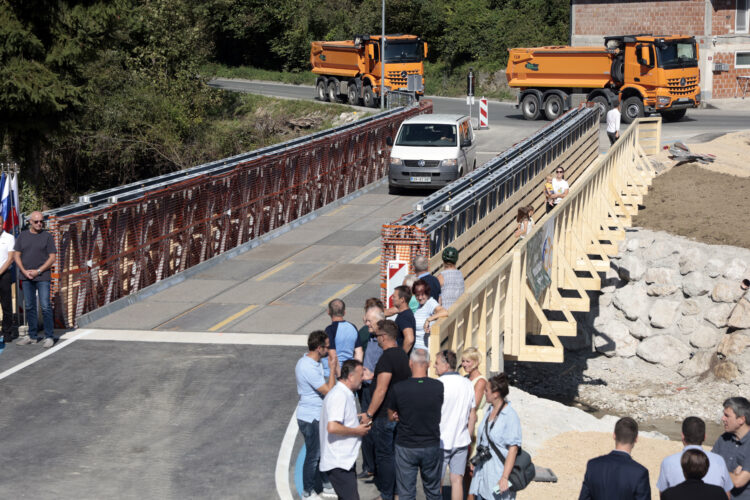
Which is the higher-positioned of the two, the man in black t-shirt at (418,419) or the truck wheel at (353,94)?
the truck wheel at (353,94)

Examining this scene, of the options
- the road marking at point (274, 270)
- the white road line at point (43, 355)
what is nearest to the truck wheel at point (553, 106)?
the road marking at point (274, 270)

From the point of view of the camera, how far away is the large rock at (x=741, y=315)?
72.9 ft

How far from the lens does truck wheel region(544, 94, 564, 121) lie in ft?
139

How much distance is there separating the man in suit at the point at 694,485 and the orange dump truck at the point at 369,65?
38530mm

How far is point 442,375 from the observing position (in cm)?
870

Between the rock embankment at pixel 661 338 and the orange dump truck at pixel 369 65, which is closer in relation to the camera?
the rock embankment at pixel 661 338

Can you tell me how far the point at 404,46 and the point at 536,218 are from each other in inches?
1012

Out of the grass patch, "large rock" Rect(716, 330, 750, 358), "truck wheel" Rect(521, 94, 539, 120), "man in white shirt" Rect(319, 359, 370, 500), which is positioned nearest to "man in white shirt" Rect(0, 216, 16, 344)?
"man in white shirt" Rect(319, 359, 370, 500)

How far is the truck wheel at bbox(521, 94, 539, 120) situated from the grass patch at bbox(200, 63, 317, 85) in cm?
2813

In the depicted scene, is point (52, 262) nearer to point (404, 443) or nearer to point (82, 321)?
point (82, 321)

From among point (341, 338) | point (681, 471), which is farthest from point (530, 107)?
point (681, 471)

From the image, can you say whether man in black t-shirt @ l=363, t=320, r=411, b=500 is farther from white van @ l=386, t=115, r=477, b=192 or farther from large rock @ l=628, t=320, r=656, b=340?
white van @ l=386, t=115, r=477, b=192

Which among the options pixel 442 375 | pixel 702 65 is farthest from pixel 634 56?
pixel 442 375

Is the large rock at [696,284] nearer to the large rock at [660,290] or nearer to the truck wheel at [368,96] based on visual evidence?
the large rock at [660,290]
